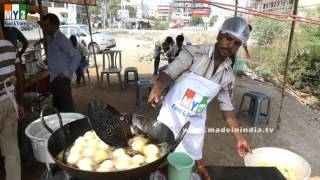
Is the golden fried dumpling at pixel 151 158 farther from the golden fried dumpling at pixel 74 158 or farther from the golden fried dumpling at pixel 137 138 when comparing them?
the golden fried dumpling at pixel 74 158

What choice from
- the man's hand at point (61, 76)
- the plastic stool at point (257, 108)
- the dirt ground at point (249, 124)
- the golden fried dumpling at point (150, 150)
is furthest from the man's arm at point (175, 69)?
the plastic stool at point (257, 108)

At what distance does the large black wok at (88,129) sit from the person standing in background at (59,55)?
8.67ft

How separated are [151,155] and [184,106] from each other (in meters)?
0.78

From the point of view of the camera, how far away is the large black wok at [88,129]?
132cm

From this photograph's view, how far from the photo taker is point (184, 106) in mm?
2277

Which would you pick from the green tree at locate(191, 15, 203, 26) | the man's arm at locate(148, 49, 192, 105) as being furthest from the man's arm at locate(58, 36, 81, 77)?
the green tree at locate(191, 15, 203, 26)

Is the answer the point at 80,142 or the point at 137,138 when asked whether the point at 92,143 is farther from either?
the point at 137,138

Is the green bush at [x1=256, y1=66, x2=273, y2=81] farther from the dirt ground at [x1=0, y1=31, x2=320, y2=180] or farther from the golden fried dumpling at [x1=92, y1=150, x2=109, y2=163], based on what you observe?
the golden fried dumpling at [x1=92, y1=150, x2=109, y2=163]

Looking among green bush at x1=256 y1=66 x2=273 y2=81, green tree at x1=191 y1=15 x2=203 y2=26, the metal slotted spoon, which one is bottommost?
green bush at x1=256 y1=66 x2=273 y2=81

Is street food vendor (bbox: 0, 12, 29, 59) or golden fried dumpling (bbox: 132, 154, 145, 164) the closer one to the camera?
golden fried dumpling (bbox: 132, 154, 145, 164)

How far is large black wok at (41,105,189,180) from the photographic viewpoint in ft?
4.32

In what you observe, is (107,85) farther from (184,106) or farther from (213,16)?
(213,16)

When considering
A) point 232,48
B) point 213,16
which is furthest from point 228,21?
point 213,16

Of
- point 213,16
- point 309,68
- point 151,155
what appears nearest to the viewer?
point 151,155
